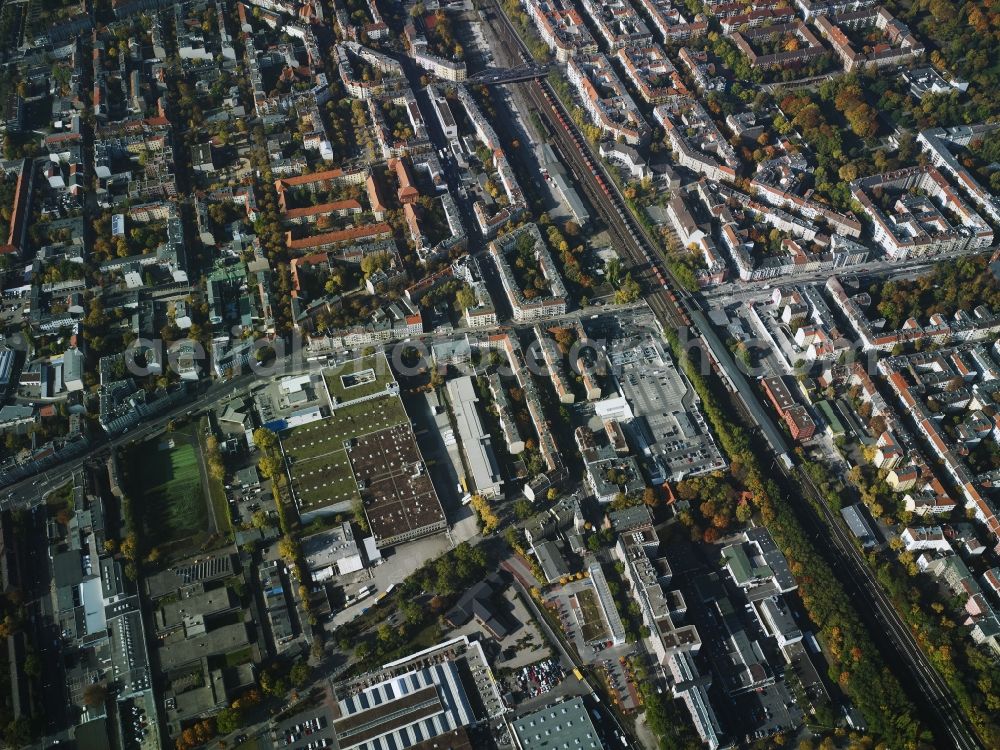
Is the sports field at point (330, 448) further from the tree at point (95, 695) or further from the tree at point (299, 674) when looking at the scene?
the tree at point (95, 695)

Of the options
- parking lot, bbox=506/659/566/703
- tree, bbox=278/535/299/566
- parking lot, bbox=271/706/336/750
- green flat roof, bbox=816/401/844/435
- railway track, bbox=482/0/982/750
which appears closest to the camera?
parking lot, bbox=271/706/336/750

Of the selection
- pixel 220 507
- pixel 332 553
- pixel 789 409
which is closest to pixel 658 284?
pixel 789 409

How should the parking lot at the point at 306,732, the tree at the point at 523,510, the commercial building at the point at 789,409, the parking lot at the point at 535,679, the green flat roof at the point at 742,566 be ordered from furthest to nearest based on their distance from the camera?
the commercial building at the point at 789,409, the tree at the point at 523,510, the green flat roof at the point at 742,566, the parking lot at the point at 535,679, the parking lot at the point at 306,732

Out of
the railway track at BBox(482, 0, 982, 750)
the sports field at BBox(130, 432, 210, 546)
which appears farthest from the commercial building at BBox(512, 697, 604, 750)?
the sports field at BBox(130, 432, 210, 546)

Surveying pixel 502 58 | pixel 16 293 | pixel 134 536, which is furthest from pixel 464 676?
pixel 502 58

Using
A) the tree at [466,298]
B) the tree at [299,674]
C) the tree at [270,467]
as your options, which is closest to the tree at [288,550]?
the tree at [270,467]

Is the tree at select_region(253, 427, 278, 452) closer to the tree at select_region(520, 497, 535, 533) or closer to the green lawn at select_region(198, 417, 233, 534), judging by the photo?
the green lawn at select_region(198, 417, 233, 534)

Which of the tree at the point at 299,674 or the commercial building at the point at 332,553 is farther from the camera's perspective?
the commercial building at the point at 332,553
